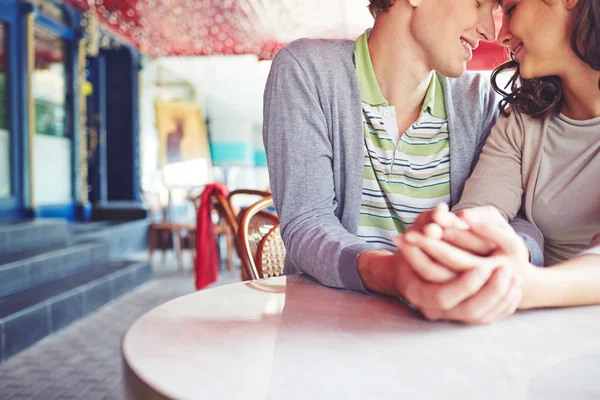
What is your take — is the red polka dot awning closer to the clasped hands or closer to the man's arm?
the man's arm

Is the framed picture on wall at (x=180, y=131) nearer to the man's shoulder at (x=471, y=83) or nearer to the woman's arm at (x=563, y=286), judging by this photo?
the man's shoulder at (x=471, y=83)

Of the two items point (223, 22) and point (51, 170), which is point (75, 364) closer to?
point (51, 170)

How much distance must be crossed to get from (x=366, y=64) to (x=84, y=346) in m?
2.79

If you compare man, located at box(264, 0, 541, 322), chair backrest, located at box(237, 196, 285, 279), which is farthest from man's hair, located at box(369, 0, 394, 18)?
chair backrest, located at box(237, 196, 285, 279)

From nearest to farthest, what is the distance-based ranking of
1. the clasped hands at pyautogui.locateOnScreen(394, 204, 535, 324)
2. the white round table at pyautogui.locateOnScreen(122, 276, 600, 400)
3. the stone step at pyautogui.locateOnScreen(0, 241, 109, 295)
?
the white round table at pyautogui.locateOnScreen(122, 276, 600, 400)
the clasped hands at pyautogui.locateOnScreen(394, 204, 535, 324)
the stone step at pyautogui.locateOnScreen(0, 241, 109, 295)

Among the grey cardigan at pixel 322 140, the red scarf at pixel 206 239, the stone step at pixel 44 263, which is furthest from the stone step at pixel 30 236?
the grey cardigan at pixel 322 140

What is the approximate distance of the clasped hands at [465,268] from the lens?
59cm

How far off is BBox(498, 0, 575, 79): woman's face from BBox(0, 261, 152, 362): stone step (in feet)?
9.76

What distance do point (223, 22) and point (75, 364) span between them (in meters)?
5.33

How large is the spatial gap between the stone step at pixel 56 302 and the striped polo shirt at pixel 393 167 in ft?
8.46

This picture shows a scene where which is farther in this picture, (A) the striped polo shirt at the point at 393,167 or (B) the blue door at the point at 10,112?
(B) the blue door at the point at 10,112

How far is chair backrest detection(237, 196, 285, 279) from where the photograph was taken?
4.63ft

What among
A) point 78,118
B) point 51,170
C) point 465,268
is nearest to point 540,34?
point 465,268

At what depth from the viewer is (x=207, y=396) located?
0.42 metres
